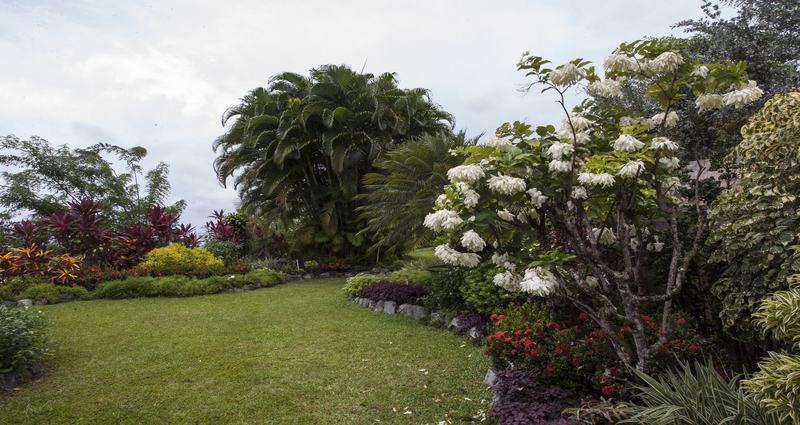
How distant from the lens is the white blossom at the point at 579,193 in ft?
9.29

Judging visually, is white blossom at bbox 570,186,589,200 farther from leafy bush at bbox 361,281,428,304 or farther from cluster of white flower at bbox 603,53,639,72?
leafy bush at bbox 361,281,428,304

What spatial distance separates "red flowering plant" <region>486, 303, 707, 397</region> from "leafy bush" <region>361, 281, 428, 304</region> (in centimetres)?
Answer: 297

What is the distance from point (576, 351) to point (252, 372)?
294 cm

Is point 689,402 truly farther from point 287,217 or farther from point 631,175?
point 287,217

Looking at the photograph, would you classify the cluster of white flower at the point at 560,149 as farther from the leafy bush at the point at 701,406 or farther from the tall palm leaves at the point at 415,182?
the tall palm leaves at the point at 415,182

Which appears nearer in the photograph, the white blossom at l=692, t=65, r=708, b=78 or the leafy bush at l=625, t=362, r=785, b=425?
the leafy bush at l=625, t=362, r=785, b=425

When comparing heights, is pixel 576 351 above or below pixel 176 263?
below

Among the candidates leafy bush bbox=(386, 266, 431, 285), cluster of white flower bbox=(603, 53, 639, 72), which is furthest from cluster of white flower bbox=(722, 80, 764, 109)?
leafy bush bbox=(386, 266, 431, 285)

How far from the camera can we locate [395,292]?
705 centimetres

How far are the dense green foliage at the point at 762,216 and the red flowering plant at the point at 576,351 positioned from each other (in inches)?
14.8

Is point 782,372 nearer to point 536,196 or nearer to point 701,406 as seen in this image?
point 701,406

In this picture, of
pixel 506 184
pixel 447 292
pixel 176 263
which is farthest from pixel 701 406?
pixel 176 263

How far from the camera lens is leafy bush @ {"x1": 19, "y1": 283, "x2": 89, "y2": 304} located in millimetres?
7992

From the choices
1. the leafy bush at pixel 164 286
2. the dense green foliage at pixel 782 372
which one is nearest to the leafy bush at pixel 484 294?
the dense green foliage at pixel 782 372
